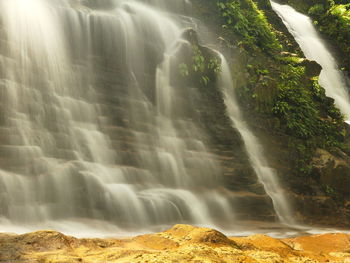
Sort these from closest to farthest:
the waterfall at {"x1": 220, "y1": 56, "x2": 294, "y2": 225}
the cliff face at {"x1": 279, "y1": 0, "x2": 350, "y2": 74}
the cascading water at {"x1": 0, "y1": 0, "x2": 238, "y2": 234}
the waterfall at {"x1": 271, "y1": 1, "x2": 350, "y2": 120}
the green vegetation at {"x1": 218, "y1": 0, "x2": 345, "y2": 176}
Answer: the cascading water at {"x1": 0, "y1": 0, "x2": 238, "y2": 234}
the waterfall at {"x1": 220, "y1": 56, "x2": 294, "y2": 225}
the green vegetation at {"x1": 218, "y1": 0, "x2": 345, "y2": 176}
the waterfall at {"x1": 271, "y1": 1, "x2": 350, "y2": 120}
the cliff face at {"x1": 279, "y1": 0, "x2": 350, "y2": 74}

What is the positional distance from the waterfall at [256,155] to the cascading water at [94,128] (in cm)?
149

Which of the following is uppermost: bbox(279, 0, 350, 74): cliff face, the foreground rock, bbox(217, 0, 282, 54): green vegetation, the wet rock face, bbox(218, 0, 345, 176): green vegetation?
bbox(279, 0, 350, 74): cliff face

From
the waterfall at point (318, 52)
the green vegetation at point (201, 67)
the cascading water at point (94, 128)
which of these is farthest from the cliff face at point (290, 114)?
the waterfall at point (318, 52)

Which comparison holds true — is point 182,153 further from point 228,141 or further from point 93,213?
point 93,213

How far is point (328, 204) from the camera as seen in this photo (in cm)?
1135

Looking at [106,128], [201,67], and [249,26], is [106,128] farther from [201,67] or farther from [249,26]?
[249,26]

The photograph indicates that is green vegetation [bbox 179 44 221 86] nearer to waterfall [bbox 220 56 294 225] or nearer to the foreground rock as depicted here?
waterfall [bbox 220 56 294 225]

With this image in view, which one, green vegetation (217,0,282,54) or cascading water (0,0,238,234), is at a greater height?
green vegetation (217,0,282,54)

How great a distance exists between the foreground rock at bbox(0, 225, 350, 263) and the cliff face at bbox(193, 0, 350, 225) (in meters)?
6.49

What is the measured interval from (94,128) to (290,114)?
22.4 ft

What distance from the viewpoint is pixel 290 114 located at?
12945 millimetres

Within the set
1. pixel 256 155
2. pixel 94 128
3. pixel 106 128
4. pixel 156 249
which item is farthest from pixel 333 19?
pixel 156 249

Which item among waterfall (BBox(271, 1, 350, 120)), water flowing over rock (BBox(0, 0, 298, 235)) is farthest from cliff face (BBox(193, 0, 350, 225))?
waterfall (BBox(271, 1, 350, 120))

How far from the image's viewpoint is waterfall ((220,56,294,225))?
423 inches
